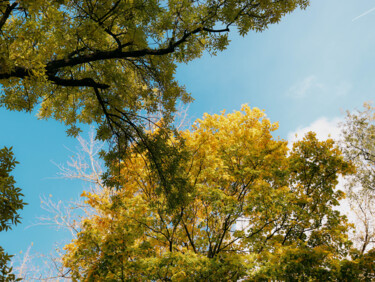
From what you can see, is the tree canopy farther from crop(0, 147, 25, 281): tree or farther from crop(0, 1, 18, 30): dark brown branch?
crop(0, 147, 25, 281): tree

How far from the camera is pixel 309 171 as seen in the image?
6633 mm

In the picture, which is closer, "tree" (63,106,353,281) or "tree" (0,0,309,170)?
"tree" (0,0,309,170)

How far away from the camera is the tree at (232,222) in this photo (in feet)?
17.7

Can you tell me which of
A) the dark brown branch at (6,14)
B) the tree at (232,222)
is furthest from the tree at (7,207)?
the tree at (232,222)

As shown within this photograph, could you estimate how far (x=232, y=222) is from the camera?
22.5ft

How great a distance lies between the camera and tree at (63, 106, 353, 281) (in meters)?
5.39

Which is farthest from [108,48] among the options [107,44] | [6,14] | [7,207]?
[7,207]

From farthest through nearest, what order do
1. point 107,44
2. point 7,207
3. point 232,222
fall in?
point 232,222 → point 107,44 → point 7,207

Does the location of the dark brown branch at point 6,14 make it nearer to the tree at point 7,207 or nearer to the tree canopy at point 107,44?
the tree canopy at point 107,44

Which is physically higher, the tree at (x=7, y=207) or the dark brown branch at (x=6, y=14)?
the dark brown branch at (x=6, y=14)

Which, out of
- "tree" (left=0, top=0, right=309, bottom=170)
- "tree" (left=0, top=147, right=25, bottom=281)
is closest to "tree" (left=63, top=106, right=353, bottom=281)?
"tree" (left=0, top=0, right=309, bottom=170)

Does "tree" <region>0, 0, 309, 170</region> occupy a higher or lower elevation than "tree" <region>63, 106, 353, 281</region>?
higher

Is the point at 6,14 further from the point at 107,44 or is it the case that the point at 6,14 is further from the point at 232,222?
the point at 232,222

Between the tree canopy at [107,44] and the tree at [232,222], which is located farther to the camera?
the tree at [232,222]
